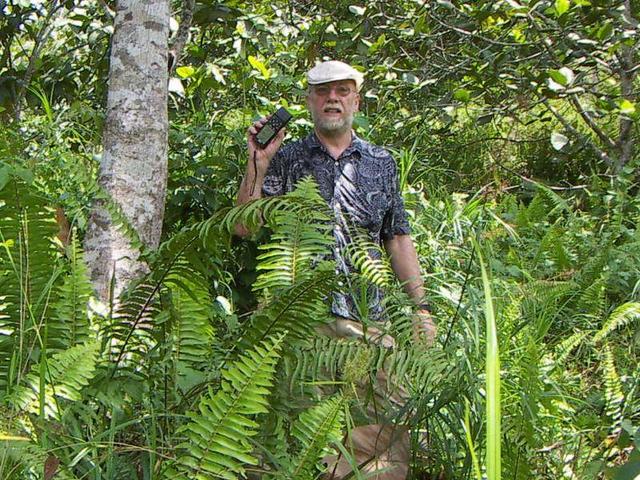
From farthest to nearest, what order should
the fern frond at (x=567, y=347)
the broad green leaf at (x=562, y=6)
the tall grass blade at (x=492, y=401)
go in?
the broad green leaf at (x=562, y=6) < the fern frond at (x=567, y=347) < the tall grass blade at (x=492, y=401)

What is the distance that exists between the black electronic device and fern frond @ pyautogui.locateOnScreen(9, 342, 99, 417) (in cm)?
197

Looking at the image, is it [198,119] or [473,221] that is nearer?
[198,119]

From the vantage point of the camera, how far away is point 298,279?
196 centimetres

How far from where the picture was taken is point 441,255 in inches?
193

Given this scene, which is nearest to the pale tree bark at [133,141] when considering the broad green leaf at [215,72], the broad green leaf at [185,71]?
the broad green leaf at [185,71]

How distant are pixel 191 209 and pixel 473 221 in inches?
83.9

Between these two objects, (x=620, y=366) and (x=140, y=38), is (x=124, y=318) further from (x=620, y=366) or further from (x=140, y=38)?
(x=620, y=366)

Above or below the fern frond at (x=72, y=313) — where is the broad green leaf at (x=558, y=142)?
above

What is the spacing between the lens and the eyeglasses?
3.81m

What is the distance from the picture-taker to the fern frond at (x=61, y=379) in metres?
1.64

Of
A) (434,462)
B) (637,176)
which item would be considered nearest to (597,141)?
(637,176)

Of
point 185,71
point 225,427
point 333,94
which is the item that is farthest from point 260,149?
point 225,427

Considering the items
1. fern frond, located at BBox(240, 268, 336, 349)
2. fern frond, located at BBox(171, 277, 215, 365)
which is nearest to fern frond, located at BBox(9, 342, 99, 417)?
fern frond, located at BBox(171, 277, 215, 365)

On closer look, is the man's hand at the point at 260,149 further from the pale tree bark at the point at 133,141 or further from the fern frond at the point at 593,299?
the fern frond at the point at 593,299
